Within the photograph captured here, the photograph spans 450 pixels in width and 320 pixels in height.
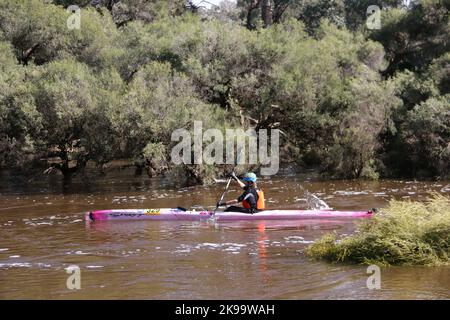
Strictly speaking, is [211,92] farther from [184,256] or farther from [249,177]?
[184,256]

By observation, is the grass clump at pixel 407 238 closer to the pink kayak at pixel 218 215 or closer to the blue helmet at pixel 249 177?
the pink kayak at pixel 218 215

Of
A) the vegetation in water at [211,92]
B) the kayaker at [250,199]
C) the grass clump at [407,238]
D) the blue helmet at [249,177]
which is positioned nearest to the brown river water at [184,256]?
the grass clump at [407,238]

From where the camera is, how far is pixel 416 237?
9.81m

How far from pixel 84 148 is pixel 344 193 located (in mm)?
9561

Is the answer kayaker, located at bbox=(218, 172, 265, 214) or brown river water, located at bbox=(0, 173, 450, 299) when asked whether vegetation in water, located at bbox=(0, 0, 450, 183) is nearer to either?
brown river water, located at bbox=(0, 173, 450, 299)

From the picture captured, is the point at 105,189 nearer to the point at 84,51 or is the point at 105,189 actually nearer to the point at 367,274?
the point at 84,51

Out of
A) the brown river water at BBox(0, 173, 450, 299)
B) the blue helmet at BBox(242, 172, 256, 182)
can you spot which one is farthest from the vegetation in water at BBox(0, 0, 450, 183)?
the blue helmet at BBox(242, 172, 256, 182)

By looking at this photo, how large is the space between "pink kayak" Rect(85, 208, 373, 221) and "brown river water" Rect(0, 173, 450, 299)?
25 cm

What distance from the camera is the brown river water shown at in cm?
915

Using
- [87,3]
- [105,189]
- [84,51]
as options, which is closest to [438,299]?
[105,189]

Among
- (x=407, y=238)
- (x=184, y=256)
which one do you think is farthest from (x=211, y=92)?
(x=407, y=238)

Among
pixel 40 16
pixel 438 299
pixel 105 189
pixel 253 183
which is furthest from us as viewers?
pixel 40 16

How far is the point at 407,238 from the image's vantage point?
32.1 ft

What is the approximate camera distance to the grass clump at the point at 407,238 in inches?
382
